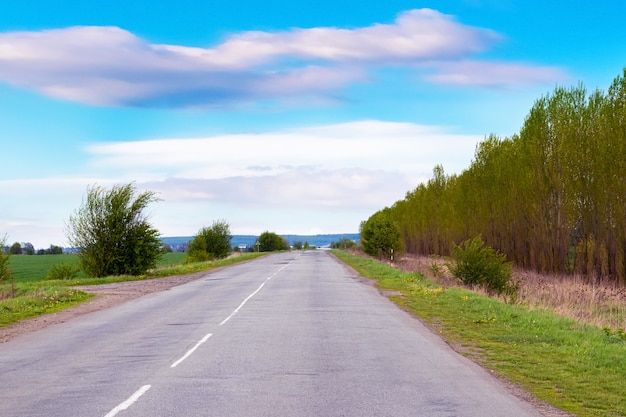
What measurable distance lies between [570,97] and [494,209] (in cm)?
1494

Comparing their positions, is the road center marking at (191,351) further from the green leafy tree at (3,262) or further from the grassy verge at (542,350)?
the green leafy tree at (3,262)

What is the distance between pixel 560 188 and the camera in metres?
40.7

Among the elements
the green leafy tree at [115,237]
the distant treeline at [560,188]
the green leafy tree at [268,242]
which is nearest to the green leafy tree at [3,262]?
the green leafy tree at [115,237]

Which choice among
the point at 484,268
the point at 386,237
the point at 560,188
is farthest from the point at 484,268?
the point at 386,237

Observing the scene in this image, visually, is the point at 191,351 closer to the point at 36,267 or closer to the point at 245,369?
the point at 245,369

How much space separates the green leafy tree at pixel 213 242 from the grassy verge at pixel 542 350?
195 ft

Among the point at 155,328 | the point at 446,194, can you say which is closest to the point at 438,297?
the point at 155,328

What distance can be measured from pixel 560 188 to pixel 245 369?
113 feet

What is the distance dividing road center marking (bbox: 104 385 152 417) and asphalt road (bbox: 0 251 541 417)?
0.5 inches

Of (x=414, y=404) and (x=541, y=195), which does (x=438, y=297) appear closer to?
(x=414, y=404)

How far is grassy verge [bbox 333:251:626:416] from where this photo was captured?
9.16 m

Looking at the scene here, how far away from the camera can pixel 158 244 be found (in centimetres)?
4241

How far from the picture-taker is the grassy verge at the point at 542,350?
30.1 feet

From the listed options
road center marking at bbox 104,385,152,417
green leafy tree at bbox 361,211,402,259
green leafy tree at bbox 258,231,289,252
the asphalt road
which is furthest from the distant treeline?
green leafy tree at bbox 258,231,289,252
